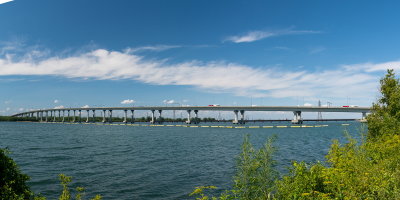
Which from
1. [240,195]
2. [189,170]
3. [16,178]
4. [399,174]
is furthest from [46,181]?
[399,174]

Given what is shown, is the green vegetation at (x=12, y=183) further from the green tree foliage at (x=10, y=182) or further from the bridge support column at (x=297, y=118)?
the bridge support column at (x=297, y=118)

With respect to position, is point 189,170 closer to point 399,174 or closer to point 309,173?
point 309,173

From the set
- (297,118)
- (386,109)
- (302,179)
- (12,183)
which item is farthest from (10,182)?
(297,118)

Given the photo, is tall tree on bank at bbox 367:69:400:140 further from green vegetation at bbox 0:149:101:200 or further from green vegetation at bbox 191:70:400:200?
green vegetation at bbox 0:149:101:200

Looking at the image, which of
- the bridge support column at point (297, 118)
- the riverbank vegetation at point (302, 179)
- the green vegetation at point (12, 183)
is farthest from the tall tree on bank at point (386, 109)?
the bridge support column at point (297, 118)

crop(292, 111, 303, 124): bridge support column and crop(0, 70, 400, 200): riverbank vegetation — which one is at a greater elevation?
crop(0, 70, 400, 200): riverbank vegetation

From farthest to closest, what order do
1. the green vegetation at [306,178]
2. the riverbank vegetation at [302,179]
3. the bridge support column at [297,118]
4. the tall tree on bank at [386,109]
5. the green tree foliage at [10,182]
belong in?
the bridge support column at [297,118]
the tall tree on bank at [386,109]
the green vegetation at [306,178]
the riverbank vegetation at [302,179]
the green tree foliage at [10,182]

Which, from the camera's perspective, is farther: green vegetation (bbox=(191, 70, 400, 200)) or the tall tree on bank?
the tall tree on bank

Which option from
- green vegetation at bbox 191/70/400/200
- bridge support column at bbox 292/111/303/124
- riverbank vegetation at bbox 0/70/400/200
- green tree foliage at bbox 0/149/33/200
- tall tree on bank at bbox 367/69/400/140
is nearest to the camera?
green tree foliage at bbox 0/149/33/200

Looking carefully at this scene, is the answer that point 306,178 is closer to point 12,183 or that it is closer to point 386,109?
point 12,183

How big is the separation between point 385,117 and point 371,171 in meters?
23.8

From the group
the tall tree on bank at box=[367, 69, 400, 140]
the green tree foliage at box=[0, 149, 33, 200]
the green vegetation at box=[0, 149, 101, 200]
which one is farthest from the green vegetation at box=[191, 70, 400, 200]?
the tall tree on bank at box=[367, 69, 400, 140]

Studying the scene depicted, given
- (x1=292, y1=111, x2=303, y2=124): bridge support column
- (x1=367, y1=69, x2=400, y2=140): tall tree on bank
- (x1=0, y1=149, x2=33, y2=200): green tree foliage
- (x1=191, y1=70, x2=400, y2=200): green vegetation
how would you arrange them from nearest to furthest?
1. (x1=0, y1=149, x2=33, y2=200): green tree foliage
2. (x1=191, y1=70, x2=400, y2=200): green vegetation
3. (x1=367, y1=69, x2=400, y2=140): tall tree on bank
4. (x1=292, y1=111, x2=303, y2=124): bridge support column

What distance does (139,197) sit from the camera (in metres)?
21.2
